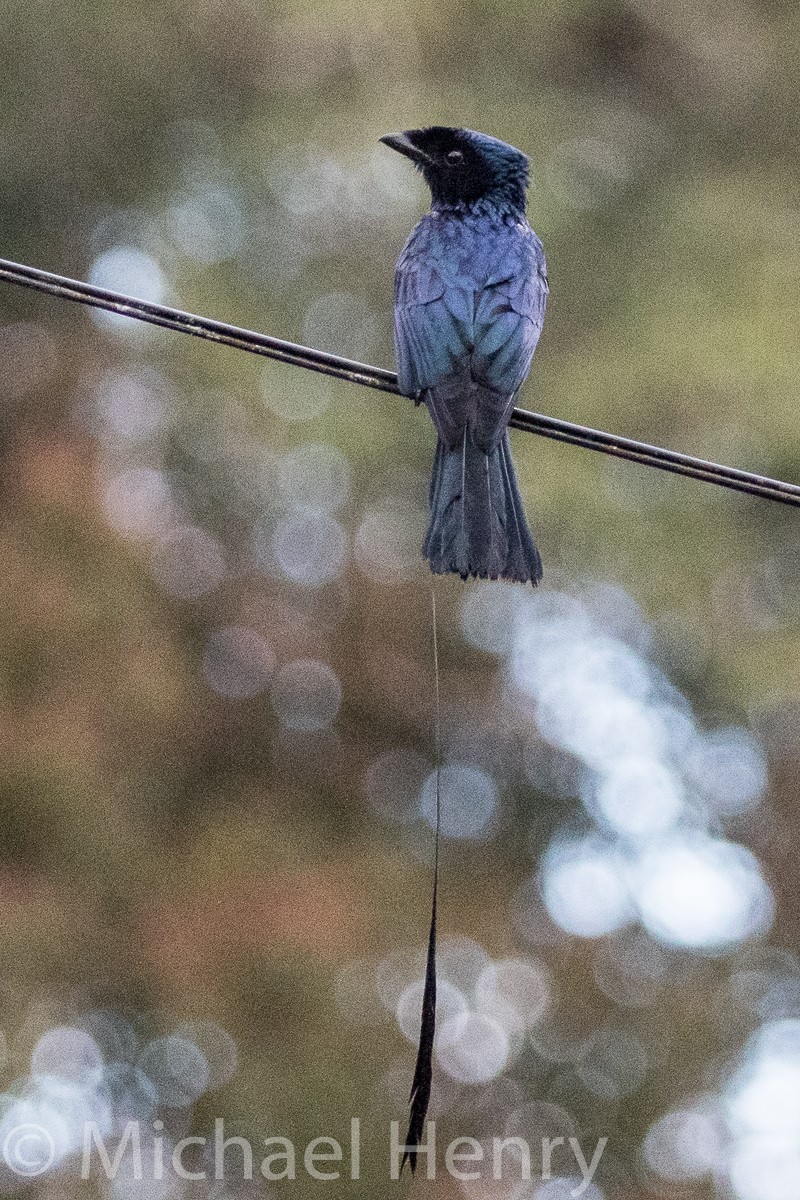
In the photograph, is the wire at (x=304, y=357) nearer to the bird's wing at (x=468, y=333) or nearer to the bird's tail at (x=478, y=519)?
the bird's tail at (x=478, y=519)

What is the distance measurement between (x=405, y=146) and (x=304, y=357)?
2174 millimetres

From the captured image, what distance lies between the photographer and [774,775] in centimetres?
812

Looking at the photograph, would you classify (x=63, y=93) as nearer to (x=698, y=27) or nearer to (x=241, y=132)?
(x=241, y=132)

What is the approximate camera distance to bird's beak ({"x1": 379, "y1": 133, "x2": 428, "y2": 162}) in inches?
201

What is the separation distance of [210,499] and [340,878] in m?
2.02

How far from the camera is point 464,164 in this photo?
5148 mm

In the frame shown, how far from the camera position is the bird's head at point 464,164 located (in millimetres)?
5113

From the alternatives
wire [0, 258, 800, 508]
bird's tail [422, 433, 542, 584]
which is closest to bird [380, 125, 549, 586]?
bird's tail [422, 433, 542, 584]

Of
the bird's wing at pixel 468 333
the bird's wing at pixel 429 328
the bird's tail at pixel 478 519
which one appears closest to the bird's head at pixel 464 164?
the bird's wing at pixel 468 333

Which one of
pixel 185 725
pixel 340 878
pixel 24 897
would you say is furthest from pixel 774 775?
pixel 24 897

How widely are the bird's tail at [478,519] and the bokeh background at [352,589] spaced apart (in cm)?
322

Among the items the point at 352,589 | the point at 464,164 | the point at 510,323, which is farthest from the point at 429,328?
the point at 352,589

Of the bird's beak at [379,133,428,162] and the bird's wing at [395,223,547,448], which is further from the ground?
the bird's beak at [379,133,428,162]

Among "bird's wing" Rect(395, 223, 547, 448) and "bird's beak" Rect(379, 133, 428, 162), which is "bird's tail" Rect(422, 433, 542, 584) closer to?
"bird's wing" Rect(395, 223, 547, 448)
